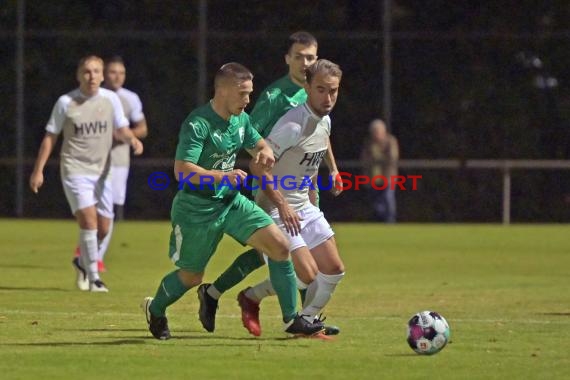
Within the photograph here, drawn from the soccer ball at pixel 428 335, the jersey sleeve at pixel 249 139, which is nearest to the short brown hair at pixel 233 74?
the jersey sleeve at pixel 249 139

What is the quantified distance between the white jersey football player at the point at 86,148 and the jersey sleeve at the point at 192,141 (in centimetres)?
434

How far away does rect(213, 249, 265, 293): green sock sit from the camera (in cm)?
993

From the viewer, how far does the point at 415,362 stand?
8.45m

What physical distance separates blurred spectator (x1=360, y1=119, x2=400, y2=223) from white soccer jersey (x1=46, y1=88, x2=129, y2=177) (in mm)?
11080

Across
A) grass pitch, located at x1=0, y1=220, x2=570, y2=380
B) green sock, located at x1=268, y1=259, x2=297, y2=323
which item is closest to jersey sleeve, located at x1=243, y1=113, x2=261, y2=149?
green sock, located at x1=268, y1=259, x2=297, y2=323

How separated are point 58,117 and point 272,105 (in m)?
3.96

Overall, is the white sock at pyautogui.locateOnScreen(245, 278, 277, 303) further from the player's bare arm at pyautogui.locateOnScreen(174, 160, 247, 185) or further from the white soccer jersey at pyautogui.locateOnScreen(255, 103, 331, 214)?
the player's bare arm at pyautogui.locateOnScreen(174, 160, 247, 185)

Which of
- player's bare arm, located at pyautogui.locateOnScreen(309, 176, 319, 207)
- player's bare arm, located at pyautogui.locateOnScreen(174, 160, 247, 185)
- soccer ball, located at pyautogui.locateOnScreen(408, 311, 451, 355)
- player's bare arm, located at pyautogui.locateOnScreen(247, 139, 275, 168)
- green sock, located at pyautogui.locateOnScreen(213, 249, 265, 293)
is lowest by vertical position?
soccer ball, located at pyautogui.locateOnScreen(408, 311, 451, 355)

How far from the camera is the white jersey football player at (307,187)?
9.66m

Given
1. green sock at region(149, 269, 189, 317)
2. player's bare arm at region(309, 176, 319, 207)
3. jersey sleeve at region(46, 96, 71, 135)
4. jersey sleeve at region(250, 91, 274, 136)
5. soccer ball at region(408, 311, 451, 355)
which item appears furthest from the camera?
jersey sleeve at region(46, 96, 71, 135)

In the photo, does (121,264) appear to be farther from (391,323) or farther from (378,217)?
(378,217)

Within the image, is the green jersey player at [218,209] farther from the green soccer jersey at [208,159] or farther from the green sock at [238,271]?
the green sock at [238,271]

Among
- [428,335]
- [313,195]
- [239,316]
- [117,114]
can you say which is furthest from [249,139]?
[117,114]

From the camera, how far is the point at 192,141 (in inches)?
357
